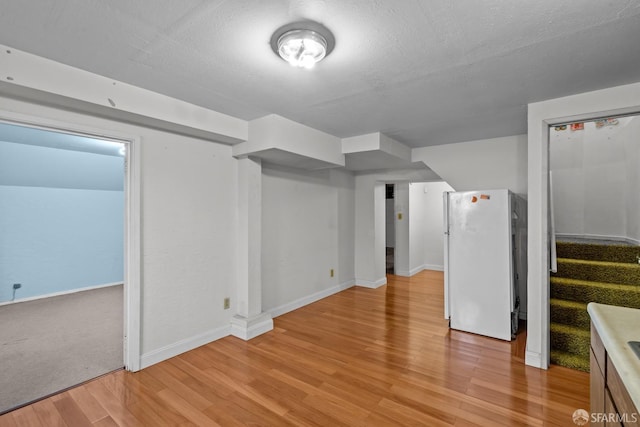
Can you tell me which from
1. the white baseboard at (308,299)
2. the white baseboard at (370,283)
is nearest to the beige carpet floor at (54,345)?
the white baseboard at (308,299)

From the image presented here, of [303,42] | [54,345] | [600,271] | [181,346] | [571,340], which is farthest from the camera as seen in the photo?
[600,271]

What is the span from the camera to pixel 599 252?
3.22 metres

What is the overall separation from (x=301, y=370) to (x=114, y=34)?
8.61ft

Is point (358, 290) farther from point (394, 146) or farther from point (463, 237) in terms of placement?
point (394, 146)

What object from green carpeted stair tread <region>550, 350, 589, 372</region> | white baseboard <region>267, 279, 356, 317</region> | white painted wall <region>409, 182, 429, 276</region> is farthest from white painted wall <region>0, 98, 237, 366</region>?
white painted wall <region>409, 182, 429, 276</region>

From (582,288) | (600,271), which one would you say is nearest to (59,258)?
(582,288)

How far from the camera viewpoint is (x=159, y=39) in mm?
1554

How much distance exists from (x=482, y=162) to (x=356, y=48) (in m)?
2.77

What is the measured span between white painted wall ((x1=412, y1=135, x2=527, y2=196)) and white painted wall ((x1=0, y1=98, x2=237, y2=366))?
107 inches

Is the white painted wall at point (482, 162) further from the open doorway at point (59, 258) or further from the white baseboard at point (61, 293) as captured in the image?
the white baseboard at point (61, 293)

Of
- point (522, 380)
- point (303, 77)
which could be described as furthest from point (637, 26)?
point (522, 380)

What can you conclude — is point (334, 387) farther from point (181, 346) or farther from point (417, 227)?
point (417, 227)

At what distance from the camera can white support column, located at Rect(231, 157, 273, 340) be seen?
124 inches

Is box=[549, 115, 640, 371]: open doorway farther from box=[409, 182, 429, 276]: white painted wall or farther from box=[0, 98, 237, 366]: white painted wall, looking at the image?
box=[0, 98, 237, 366]: white painted wall
